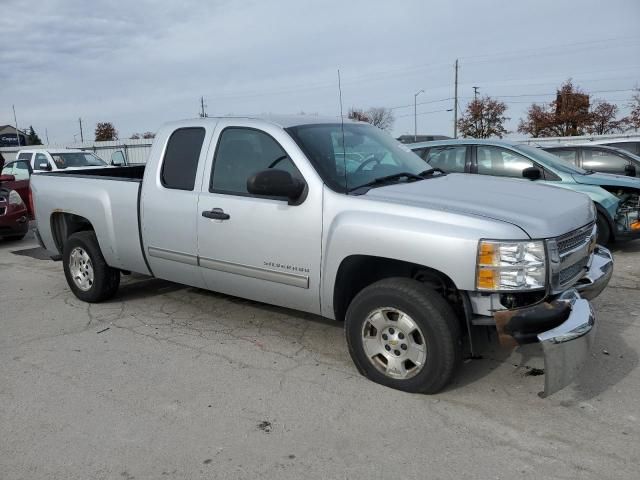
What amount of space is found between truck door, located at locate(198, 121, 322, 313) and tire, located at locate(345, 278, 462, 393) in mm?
466

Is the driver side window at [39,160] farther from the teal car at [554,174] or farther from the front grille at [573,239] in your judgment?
the front grille at [573,239]

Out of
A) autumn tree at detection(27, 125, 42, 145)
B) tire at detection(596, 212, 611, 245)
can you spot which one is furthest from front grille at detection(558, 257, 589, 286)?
autumn tree at detection(27, 125, 42, 145)

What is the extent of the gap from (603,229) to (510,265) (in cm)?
528

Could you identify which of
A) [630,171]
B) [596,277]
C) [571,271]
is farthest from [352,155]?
[630,171]

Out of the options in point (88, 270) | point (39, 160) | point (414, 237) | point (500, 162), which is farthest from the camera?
point (39, 160)

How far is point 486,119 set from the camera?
157 ft

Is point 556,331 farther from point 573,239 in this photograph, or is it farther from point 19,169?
point 19,169

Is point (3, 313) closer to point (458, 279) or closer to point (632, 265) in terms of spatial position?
point (458, 279)

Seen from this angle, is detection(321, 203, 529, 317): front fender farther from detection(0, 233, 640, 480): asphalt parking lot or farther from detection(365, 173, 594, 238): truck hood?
detection(0, 233, 640, 480): asphalt parking lot

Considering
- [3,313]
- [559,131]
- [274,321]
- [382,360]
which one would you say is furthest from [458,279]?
[559,131]

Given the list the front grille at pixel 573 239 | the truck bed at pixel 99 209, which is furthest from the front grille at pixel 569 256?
the truck bed at pixel 99 209

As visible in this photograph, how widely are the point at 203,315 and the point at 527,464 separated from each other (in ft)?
11.0

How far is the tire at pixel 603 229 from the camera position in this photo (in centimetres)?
761

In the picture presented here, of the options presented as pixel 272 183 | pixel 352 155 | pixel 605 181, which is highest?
pixel 352 155
